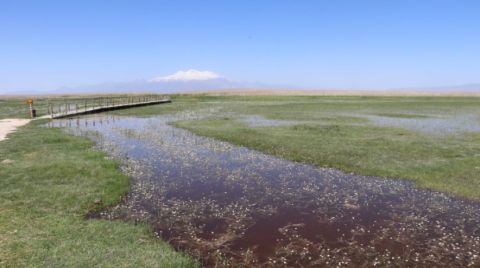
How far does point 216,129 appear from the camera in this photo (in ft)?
141

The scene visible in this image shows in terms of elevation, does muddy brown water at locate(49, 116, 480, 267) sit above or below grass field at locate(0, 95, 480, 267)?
below

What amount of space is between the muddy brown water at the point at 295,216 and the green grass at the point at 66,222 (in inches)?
38.0

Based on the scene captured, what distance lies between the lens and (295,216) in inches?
618

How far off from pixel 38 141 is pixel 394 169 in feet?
95.4

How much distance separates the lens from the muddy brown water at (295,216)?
12258 millimetres

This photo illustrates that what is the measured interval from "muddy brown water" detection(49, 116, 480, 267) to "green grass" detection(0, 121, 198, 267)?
965 mm

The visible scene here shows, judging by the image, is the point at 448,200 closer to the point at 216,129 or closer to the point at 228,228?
the point at 228,228

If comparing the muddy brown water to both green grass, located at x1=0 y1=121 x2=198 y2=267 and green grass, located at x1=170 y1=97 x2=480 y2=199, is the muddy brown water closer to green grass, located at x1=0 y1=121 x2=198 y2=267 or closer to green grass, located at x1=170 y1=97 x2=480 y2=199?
green grass, located at x1=0 y1=121 x2=198 y2=267

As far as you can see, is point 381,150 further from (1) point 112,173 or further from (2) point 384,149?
(1) point 112,173

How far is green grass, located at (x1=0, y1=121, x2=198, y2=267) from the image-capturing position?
1141 cm

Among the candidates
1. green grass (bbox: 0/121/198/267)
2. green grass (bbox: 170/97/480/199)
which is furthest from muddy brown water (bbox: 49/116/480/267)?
green grass (bbox: 170/97/480/199)

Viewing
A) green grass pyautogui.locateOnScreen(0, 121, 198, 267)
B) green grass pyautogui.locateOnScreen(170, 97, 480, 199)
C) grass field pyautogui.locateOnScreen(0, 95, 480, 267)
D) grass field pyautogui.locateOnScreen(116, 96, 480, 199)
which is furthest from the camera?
grass field pyautogui.locateOnScreen(116, 96, 480, 199)

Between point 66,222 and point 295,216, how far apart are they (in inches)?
365

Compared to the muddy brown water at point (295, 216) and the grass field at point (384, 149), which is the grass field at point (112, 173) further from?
the muddy brown water at point (295, 216)
